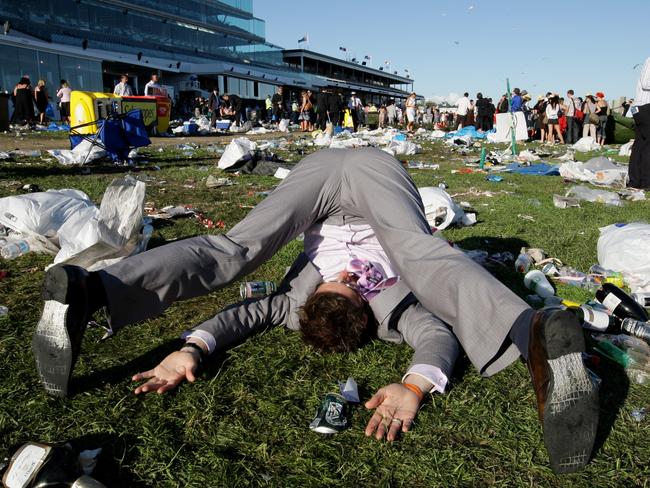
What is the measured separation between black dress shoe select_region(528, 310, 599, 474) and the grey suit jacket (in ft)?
1.78

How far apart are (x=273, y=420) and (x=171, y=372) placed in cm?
53

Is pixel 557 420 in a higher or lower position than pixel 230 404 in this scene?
higher

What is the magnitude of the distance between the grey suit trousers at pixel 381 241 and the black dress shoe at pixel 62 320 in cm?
11

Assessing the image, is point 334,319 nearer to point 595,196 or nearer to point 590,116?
point 595,196

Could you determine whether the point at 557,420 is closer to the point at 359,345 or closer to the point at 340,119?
the point at 359,345

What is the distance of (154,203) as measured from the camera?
6.09 m

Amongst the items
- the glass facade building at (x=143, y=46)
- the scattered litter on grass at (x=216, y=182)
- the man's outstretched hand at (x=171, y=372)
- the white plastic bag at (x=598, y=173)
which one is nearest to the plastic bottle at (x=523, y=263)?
the man's outstretched hand at (x=171, y=372)

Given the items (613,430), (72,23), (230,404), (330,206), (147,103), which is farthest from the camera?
(72,23)

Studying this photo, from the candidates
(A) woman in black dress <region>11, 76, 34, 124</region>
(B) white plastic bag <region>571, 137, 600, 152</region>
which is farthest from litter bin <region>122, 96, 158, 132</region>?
(B) white plastic bag <region>571, 137, 600, 152</region>

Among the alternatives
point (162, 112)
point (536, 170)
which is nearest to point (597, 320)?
point (536, 170)

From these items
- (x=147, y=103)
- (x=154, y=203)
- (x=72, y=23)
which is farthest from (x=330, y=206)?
(x=72, y=23)

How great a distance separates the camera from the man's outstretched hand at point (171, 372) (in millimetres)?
2246

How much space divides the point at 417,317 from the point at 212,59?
52.6 m

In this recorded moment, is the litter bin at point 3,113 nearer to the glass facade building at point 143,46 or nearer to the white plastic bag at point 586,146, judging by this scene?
the white plastic bag at point 586,146
